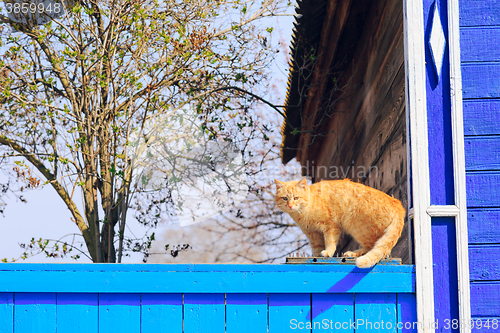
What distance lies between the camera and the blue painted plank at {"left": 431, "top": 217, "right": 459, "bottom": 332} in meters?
2.22

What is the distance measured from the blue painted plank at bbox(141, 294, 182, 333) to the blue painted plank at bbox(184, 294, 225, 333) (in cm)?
4

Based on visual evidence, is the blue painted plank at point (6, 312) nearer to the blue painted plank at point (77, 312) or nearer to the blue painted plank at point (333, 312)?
the blue painted plank at point (77, 312)

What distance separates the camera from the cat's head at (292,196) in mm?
3047

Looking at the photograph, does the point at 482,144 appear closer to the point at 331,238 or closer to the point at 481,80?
the point at 481,80

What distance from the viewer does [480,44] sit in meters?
2.42

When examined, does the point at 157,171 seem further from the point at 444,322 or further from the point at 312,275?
the point at 444,322

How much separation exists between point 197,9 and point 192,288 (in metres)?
3.57

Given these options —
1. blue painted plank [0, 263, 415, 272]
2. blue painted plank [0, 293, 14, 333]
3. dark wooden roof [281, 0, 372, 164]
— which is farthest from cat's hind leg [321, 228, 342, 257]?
dark wooden roof [281, 0, 372, 164]

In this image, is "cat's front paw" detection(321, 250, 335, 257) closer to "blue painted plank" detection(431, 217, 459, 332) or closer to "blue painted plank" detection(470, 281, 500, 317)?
"blue painted plank" detection(431, 217, 459, 332)

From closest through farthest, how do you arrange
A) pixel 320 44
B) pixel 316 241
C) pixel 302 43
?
pixel 316 241, pixel 302 43, pixel 320 44

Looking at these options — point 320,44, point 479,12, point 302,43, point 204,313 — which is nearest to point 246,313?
point 204,313

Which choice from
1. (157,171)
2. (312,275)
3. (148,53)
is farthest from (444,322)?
(148,53)

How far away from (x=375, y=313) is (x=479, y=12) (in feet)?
5.52

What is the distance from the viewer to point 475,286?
2.24 m
